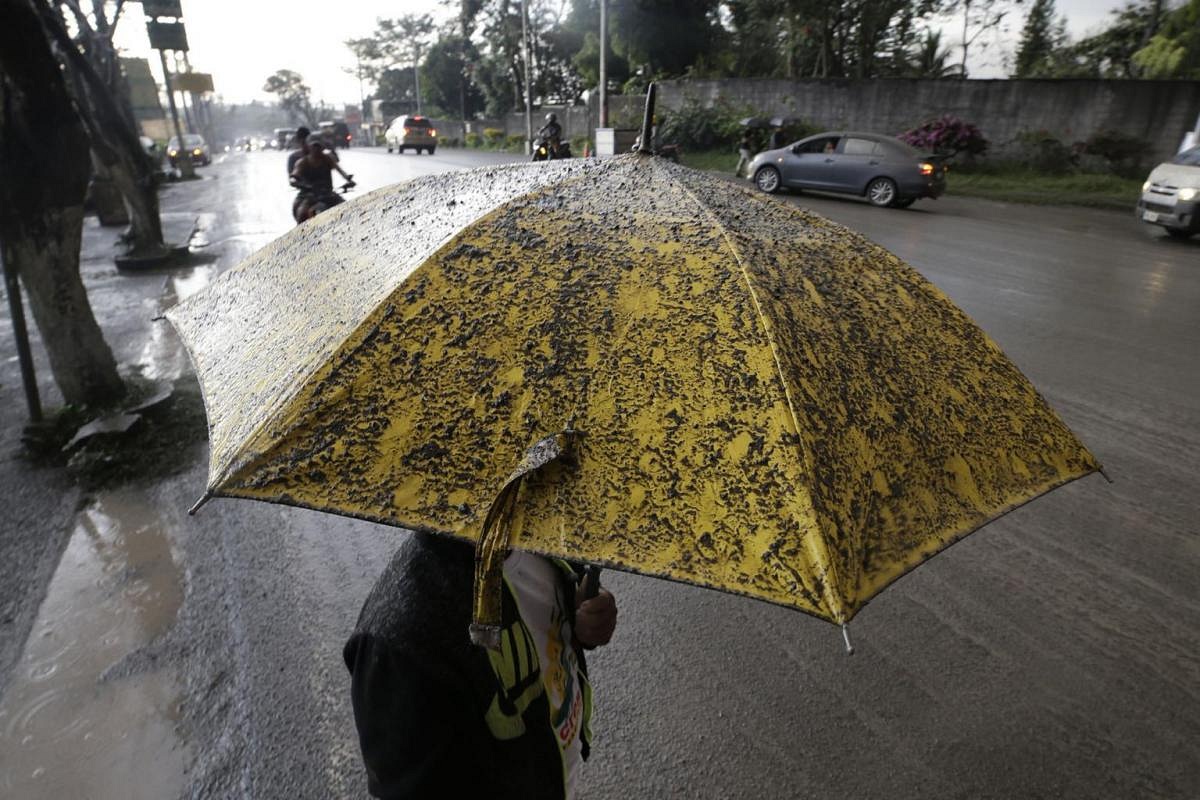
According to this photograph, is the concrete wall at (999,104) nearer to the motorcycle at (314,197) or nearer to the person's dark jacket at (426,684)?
the motorcycle at (314,197)

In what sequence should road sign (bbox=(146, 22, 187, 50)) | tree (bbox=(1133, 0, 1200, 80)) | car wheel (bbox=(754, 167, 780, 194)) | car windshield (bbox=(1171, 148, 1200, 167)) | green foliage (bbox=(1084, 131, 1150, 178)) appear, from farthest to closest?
1. tree (bbox=(1133, 0, 1200, 80))
2. green foliage (bbox=(1084, 131, 1150, 178))
3. car wheel (bbox=(754, 167, 780, 194))
4. road sign (bbox=(146, 22, 187, 50))
5. car windshield (bbox=(1171, 148, 1200, 167))

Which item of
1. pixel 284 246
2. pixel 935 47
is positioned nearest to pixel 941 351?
pixel 284 246

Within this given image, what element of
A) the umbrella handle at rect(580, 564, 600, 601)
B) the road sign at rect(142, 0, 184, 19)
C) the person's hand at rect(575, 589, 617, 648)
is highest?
the road sign at rect(142, 0, 184, 19)

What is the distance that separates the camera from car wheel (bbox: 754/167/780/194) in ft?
53.7

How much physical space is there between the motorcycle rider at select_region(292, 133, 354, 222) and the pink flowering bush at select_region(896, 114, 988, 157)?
55.0 ft

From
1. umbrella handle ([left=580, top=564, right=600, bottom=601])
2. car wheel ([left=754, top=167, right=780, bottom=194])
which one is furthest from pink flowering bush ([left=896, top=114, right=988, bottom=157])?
umbrella handle ([left=580, top=564, right=600, bottom=601])

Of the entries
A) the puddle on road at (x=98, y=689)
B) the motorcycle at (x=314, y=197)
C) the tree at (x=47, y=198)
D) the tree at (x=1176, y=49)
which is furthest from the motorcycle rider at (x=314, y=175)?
the tree at (x=1176, y=49)

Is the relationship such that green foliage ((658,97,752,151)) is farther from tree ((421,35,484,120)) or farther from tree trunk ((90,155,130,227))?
tree ((421,35,484,120))

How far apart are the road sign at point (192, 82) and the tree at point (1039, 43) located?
113ft

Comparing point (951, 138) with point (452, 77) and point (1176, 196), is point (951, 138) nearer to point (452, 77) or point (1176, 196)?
point (1176, 196)

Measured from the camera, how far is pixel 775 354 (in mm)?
1067

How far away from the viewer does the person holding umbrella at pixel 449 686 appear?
3.89ft

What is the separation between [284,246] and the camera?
1947 mm

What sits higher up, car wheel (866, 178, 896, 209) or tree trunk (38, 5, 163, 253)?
tree trunk (38, 5, 163, 253)
